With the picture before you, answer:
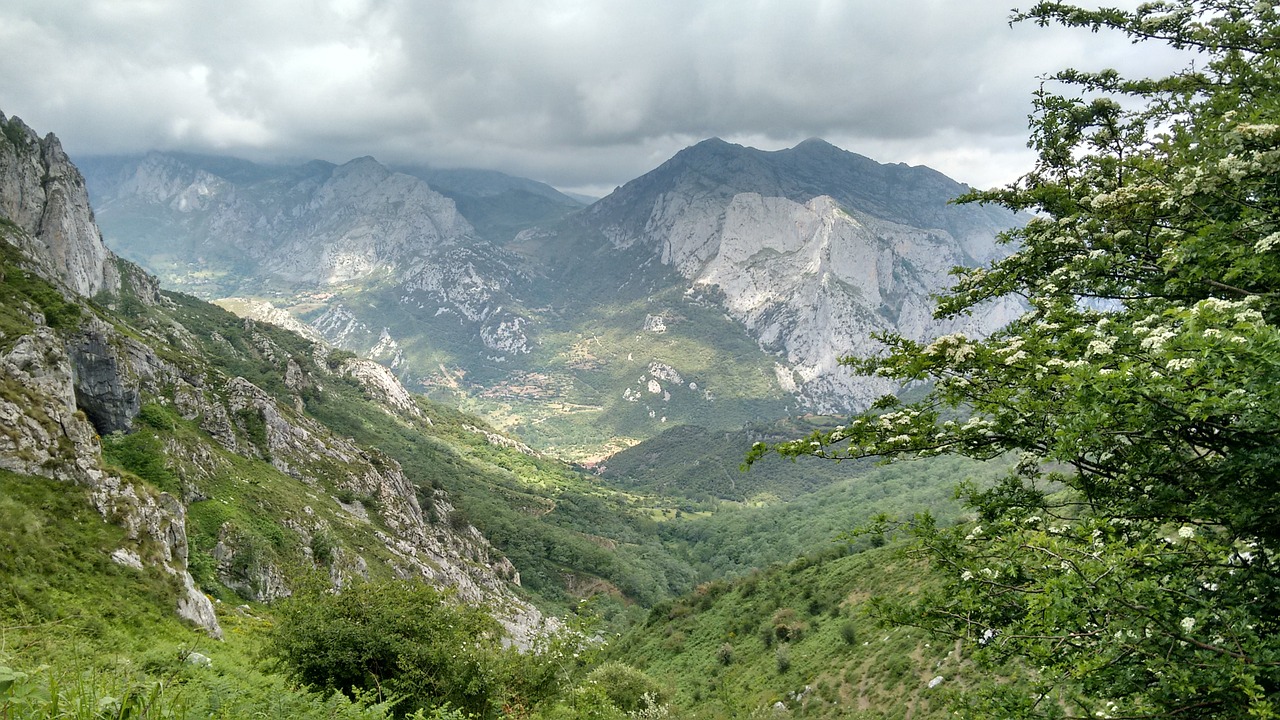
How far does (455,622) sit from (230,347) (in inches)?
4848

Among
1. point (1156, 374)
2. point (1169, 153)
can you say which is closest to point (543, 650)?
point (1156, 374)

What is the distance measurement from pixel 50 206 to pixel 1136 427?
13889 centimetres

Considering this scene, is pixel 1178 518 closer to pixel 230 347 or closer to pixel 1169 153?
pixel 1169 153

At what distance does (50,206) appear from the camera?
94188 mm

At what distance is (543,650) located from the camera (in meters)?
19.0

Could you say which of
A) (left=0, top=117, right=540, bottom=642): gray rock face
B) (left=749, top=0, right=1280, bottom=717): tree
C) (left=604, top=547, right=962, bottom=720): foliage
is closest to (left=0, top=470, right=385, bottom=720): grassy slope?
(left=0, top=117, right=540, bottom=642): gray rock face

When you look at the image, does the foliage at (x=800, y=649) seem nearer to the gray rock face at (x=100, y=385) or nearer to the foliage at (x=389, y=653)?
the foliage at (x=389, y=653)

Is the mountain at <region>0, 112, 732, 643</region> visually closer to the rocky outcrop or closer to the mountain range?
the rocky outcrop

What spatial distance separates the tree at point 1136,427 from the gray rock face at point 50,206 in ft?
353

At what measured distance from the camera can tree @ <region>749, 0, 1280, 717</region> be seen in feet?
19.3

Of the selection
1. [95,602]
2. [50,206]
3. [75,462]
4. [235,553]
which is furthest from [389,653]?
[50,206]

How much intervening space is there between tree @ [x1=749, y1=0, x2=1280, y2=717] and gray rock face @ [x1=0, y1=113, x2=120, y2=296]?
108m

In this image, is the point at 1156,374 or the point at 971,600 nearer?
the point at 1156,374

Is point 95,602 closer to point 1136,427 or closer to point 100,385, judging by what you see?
point 100,385
